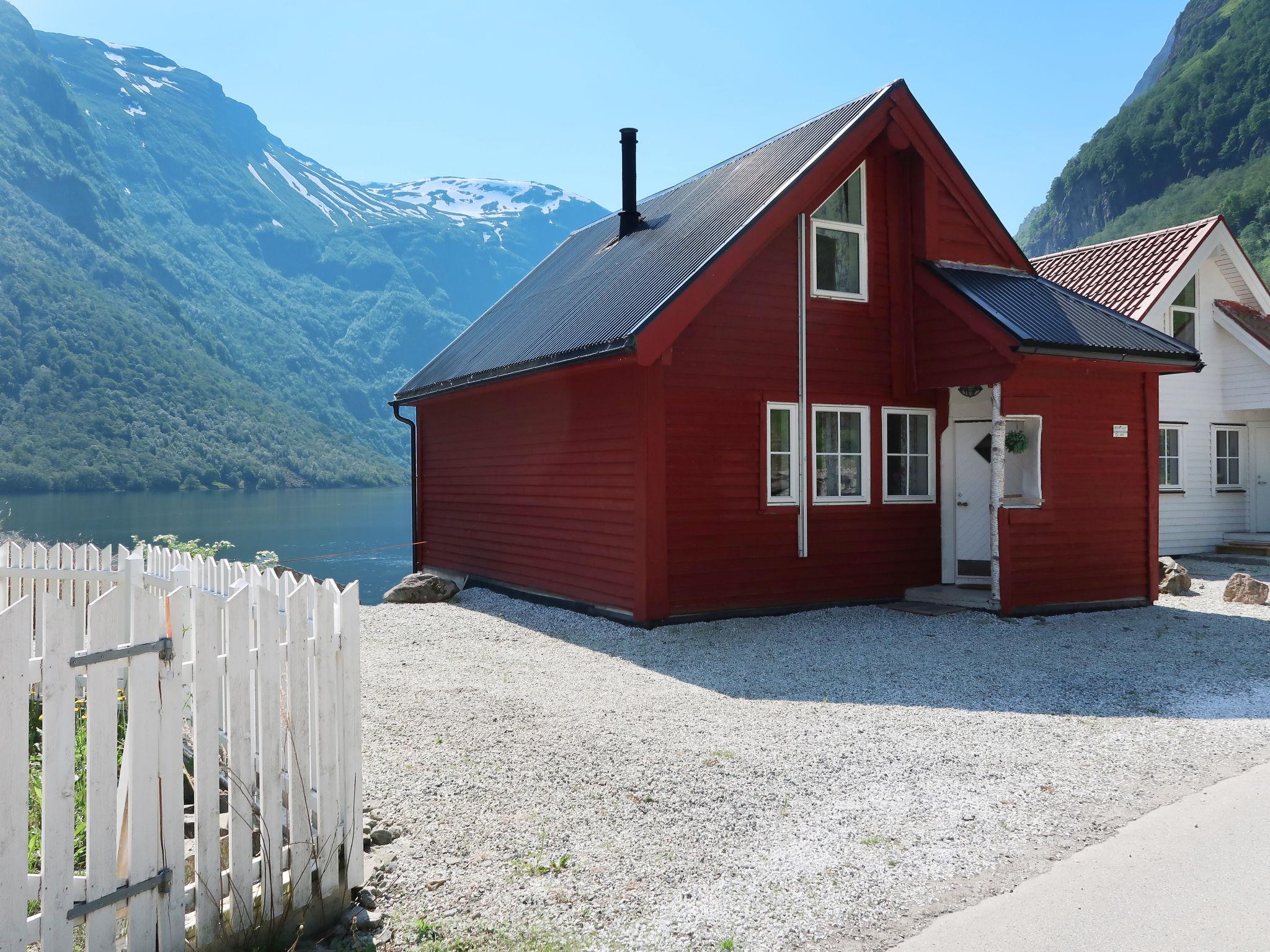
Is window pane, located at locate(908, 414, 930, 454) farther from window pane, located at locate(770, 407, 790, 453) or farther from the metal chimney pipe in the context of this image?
the metal chimney pipe

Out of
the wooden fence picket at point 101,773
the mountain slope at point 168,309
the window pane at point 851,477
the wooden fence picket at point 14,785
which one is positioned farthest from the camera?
the mountain slope at point 168,309

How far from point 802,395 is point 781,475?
1.02 metres

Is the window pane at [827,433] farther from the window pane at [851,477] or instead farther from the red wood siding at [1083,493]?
the red wood siding at [1083,493]

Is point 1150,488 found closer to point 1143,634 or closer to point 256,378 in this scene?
point 1143,634

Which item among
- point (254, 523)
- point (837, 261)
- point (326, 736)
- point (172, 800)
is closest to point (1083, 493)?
point (837, 261)

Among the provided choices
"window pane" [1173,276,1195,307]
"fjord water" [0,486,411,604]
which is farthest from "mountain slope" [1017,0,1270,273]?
"fjord water" [0,486,411,604]

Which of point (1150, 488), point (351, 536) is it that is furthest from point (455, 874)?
point (351, 536)

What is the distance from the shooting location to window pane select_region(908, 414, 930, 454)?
504 inches

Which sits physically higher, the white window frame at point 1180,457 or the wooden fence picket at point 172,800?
the white window frame at point 1180,457

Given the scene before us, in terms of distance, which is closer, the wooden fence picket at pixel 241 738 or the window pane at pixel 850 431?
the wooden fence picket at pixel 241 738

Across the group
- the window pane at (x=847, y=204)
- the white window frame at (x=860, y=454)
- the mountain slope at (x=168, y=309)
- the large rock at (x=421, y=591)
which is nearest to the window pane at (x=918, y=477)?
the white window frame at (x=860, y=454)

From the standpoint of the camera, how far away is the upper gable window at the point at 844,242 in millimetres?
12281

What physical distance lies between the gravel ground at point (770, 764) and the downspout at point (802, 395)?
4.33ft

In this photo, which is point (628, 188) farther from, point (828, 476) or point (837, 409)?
point (828, 476)
